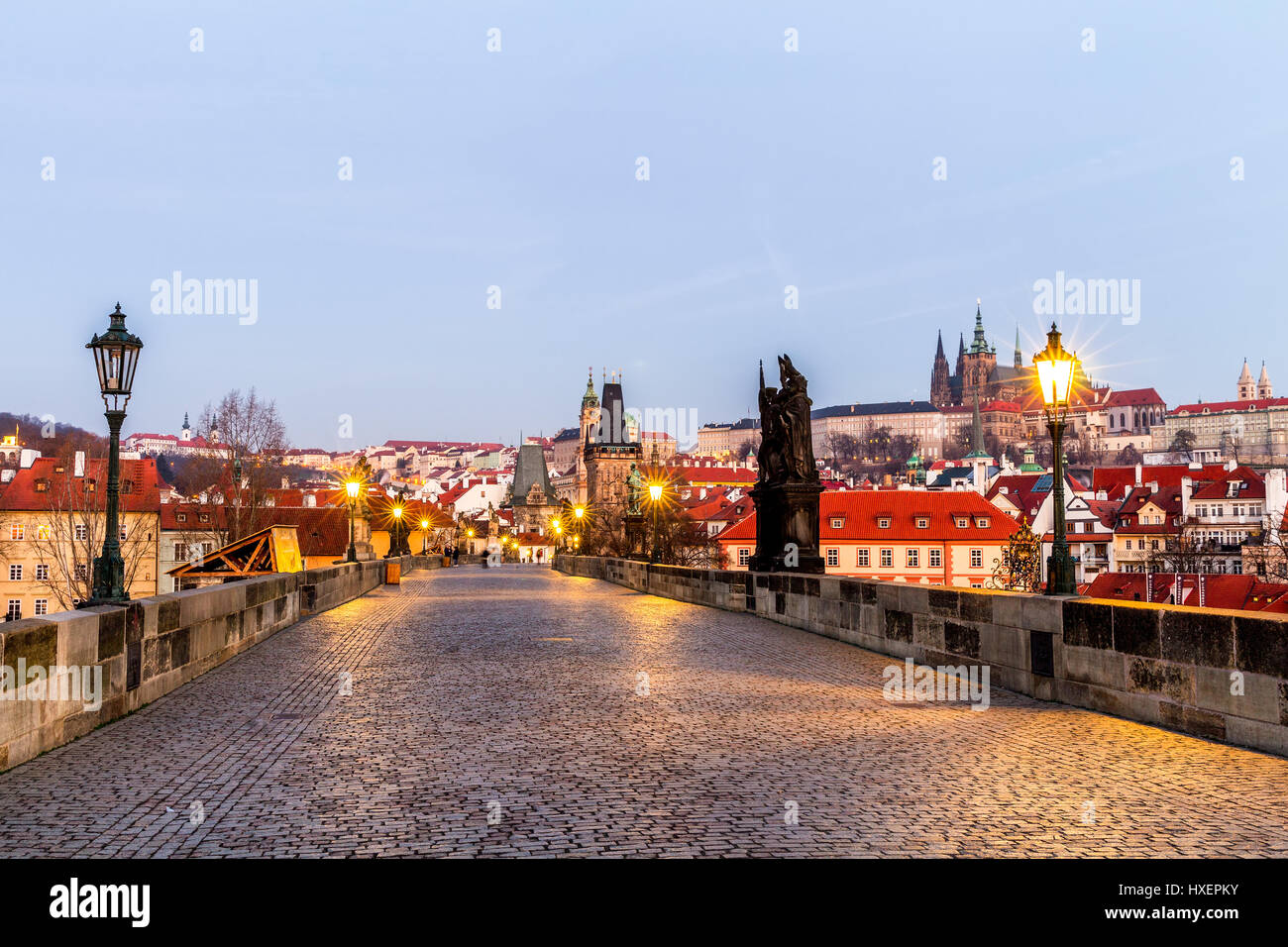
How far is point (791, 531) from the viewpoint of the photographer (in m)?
20.6

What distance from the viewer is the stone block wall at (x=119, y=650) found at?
23.5 feet

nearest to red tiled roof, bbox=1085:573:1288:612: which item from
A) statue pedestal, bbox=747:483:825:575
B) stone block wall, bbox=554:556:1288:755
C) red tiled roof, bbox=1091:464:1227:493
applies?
statue pedestal, bbox=747:483:825:575

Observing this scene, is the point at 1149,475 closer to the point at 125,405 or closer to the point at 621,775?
the point at 125,405

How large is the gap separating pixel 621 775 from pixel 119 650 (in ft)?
14.9

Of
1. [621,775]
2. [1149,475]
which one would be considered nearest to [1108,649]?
[621,775]

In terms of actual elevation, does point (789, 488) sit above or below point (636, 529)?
above

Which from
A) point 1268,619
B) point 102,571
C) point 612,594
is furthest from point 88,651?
point 612,594

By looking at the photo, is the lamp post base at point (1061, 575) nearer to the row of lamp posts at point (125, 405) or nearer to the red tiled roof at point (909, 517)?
the row of lamp posts at point (125, 405)

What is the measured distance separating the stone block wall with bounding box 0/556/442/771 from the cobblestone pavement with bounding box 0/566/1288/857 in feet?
0.67

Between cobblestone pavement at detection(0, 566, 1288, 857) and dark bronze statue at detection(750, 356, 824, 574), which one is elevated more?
dark bronze statue at detection(750, 356, 824, 574)

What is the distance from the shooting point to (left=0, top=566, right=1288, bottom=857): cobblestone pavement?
5.42 metres

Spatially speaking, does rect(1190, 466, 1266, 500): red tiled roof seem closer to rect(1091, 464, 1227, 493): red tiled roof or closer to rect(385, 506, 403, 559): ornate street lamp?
rect(1091, 464, 1227, 493): red tiled roof

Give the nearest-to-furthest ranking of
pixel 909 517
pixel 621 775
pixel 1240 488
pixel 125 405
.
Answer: pixel 621 775 → pixel 125 405 → pixel 909 517 → pixel 1240 488

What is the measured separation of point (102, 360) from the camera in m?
11.5
